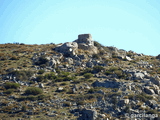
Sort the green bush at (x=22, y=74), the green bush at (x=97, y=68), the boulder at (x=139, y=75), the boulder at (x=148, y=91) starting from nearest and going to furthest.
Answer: the boulder at (x=148, y=91) < the green bush at (x=22, y=74) < the boulder at (x=139, y=75) < the green bush at (x=97, y=68)

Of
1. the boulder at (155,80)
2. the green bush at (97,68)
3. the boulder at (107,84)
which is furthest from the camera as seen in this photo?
Answer: the green bush at (97,68)

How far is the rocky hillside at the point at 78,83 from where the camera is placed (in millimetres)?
40469

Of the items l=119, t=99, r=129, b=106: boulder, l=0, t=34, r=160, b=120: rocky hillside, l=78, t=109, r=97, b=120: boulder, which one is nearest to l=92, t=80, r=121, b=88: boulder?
l=0, t=34, r=160, b=120: rocky hillside

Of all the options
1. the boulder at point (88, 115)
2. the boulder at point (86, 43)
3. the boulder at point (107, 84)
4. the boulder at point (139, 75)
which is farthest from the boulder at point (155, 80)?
the boulder at point (86, 43)

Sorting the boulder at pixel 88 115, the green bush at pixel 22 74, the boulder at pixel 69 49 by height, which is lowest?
the boulder at pixel 88 115

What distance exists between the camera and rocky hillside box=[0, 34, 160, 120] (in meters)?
40.5

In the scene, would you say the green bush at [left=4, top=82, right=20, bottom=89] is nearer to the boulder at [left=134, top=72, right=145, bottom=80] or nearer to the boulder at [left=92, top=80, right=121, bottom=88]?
the boulder at [left=92, top=80, right=121, bottom=88]

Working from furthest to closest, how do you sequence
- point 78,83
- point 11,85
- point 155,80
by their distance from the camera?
point 78,83 → point 155,80 → point 11,85

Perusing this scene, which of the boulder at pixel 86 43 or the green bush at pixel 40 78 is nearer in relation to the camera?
the green bush at pixel 40 78

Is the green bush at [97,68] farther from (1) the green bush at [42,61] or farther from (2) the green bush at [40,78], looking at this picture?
(2) the green bush at [40,78]

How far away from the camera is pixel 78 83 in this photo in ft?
167

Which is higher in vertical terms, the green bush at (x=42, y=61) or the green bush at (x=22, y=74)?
the green bush at (x=42, y=61)

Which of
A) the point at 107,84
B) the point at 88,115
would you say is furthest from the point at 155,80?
the point at 88,115

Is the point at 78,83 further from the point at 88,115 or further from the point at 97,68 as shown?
the point at 88,115
